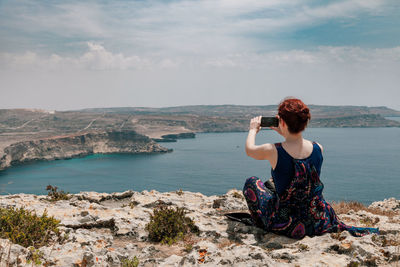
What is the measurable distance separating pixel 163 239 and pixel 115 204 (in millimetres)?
3997

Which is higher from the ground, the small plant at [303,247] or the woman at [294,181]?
the woman at [294,181]

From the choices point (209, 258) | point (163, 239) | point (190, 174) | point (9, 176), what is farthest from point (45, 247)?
point (9, 176)

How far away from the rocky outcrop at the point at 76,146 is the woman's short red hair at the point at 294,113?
134 m

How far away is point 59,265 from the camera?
437 cm

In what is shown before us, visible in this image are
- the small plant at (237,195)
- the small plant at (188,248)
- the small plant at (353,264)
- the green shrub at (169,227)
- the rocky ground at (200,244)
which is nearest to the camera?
the small plant at (353,264)

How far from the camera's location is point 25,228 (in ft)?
17.3

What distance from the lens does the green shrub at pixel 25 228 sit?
4.97 m

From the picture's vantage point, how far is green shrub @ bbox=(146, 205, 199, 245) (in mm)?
6133

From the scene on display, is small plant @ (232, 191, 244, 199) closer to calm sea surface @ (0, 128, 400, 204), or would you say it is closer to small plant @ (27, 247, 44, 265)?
small plant @ (27, 247, 44, 265)

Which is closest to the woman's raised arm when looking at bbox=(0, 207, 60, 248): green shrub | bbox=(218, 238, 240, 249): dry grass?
bbox=(218, 238, 240, 249): dry grass

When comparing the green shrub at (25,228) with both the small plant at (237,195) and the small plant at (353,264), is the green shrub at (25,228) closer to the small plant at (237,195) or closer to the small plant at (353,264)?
the small plant at (353,264)

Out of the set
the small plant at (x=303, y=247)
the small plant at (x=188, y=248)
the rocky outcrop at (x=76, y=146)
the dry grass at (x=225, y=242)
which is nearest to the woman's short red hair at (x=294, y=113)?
the small plant at (x=303, y=247)

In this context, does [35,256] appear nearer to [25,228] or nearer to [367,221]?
[25,228]

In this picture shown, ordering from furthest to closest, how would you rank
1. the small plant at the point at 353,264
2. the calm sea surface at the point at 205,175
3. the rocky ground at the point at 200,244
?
1. the calm sea surface at the point at 205,175
2. the rocky ground at the point at 200,244
3. the small plant at the point at 353,264
